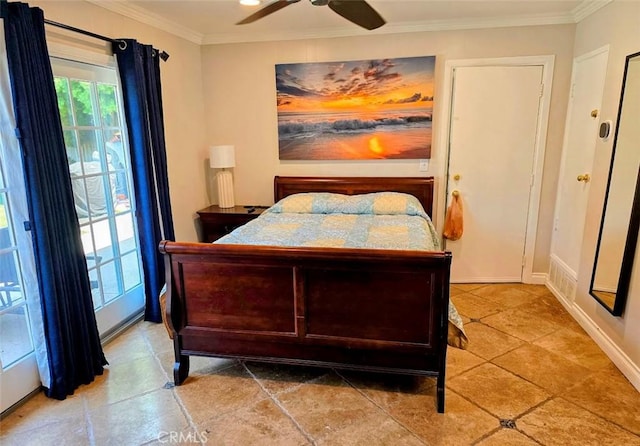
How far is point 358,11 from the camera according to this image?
2160 mm

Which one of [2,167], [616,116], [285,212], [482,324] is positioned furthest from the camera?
[285,212]

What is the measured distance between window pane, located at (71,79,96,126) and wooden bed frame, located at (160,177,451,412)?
1.17 m

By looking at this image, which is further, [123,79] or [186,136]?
→ [186,136]

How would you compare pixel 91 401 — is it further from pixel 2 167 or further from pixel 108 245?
pixel 2 167

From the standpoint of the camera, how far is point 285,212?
3746mm

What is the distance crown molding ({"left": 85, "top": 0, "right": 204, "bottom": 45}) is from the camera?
2.88 m

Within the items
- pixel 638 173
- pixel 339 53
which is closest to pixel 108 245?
pixel 339 53

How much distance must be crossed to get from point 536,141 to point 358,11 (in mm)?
2407

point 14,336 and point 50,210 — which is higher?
point 50,210

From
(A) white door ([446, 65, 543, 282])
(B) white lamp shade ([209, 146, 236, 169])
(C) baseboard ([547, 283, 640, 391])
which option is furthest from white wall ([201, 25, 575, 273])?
(C) baseboard ([547, 283, 640, 391])

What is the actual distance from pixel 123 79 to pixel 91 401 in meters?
2.17

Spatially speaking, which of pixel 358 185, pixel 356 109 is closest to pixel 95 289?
pixel 358 185

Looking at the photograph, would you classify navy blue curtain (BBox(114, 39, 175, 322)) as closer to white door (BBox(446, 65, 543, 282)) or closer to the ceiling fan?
the ceiling fan

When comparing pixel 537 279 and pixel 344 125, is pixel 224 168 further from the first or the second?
pixel 537 279
